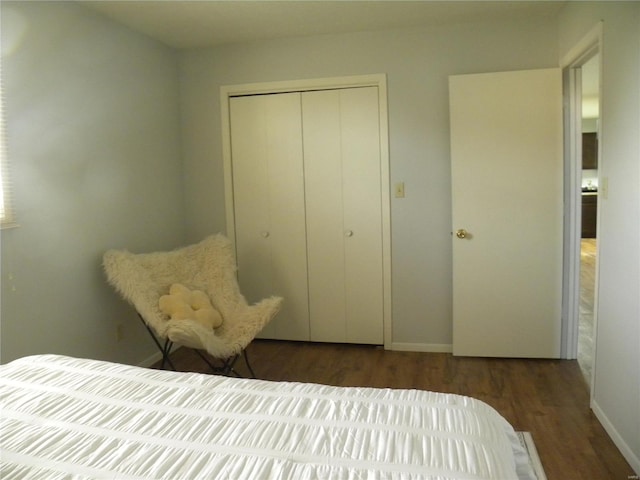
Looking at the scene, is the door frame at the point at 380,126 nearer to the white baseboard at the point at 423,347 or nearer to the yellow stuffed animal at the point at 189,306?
the white baseboard at the point at 423,347

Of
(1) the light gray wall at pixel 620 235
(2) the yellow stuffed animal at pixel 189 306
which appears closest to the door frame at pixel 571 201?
(1) the light gray wall at pixel 620 235

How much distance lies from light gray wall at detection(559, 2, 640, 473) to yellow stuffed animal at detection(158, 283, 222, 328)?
2.11m

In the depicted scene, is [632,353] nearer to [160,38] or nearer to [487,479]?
[487,479]

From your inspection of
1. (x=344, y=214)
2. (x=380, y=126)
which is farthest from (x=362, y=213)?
(x=380, y=126)

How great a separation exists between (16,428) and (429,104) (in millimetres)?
2953

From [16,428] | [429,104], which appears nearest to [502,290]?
[429,104]

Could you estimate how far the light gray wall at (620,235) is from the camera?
2.01 metres

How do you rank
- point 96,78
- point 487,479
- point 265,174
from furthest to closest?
1. point 265,174
2. point 96,78
3. point 487,479

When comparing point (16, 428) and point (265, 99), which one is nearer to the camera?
point (16, 428)

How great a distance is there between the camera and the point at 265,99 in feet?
12.0

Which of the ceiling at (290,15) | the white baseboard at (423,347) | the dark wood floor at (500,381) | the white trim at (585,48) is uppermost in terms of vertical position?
the ceiling at (290,15)

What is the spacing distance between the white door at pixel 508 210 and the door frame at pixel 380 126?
463 mm

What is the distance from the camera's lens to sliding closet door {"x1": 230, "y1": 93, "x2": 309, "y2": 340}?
144 inches

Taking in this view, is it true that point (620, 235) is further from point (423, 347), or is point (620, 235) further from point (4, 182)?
point (4, 182)
